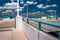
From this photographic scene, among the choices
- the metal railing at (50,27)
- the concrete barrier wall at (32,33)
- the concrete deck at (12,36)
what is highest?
the metal railing at (50,27)

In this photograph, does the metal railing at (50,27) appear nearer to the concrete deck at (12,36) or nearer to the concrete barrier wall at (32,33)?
the concrete barrier wall at (32,33)

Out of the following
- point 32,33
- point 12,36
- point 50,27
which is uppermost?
point 50,27

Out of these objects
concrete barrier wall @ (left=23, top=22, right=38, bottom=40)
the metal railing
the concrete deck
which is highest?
the metal railing

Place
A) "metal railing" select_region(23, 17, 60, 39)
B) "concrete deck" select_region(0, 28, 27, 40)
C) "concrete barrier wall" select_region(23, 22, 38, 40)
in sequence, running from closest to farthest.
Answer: "metal railing" select_region(23, 17, 60, 39) → "concrete barrier wall" select_region(23, 22, 38, 40) → "concrete deck" select_region(0, 28, 27, 40)

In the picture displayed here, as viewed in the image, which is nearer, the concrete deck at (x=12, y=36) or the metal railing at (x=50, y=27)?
the metal railing at (x=50, y=27)

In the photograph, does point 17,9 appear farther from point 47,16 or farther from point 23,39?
point 23,39

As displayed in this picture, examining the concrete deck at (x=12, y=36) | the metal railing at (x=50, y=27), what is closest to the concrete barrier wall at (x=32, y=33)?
the metal railing at (x=50, y=27)

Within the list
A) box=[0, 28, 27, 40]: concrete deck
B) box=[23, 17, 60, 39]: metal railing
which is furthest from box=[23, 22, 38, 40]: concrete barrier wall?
box=[0, 28, 27, 40]: concrete deck

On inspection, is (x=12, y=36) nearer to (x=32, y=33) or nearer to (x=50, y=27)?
(x=32, y=33)

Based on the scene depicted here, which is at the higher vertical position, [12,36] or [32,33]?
[32,33]

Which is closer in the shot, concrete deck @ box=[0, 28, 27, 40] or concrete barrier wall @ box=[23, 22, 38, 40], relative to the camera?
concrete barrier wall @ box=[23, 22, 38, 40]

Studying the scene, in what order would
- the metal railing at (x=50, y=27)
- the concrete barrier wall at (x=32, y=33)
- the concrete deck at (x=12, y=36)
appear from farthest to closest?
1. the concrete deck at (x=12, y=36)
2. the concrete barrier wall at (x=32, y=33)
3. the metal railing at (x=50, y=27)

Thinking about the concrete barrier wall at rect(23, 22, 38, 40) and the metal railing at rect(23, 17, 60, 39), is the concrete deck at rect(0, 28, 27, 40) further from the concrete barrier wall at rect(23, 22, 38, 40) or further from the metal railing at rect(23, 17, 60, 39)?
the metal railing at rect(23, 17, 60, 39)

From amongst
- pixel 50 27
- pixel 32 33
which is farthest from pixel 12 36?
pixel 50 27
